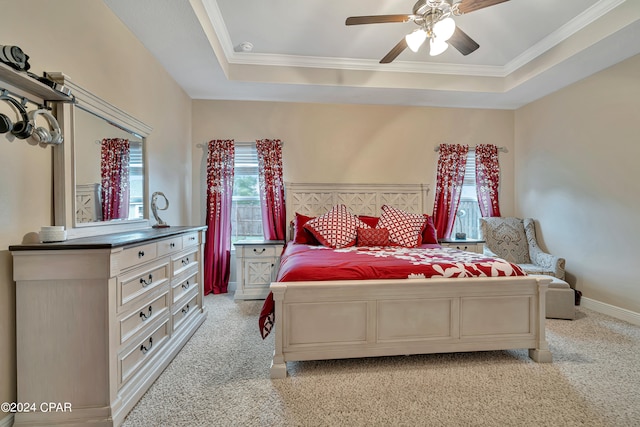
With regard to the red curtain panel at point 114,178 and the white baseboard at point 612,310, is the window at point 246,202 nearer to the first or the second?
the red curtain panel at point 114,178

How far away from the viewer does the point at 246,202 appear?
4.16m

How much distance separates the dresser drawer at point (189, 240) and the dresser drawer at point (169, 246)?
0.26 ft

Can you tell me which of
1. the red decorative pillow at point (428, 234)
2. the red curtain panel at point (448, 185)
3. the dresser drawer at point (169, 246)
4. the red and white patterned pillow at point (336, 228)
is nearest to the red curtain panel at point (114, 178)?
the dresser drawer at point (169, 246)

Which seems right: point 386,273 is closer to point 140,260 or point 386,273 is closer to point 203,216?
point 140,260

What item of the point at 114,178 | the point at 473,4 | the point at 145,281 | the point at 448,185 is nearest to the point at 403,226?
the point at 448,185

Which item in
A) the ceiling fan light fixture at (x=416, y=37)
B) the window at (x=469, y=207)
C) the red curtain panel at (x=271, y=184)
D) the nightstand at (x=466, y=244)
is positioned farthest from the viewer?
the window at (x=469, y=207)

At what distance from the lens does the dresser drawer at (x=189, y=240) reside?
249cm

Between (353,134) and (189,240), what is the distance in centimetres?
275

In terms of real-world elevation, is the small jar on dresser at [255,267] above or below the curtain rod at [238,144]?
below

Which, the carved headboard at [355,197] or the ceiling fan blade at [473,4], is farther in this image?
the carved headboard at [355,197]

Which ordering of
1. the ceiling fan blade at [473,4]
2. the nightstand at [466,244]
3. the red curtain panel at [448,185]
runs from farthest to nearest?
the red curtain panel at [448,185]
the nightstand at [466,244]
the ceiling fan blade at [473,4]

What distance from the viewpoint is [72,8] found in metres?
1.82

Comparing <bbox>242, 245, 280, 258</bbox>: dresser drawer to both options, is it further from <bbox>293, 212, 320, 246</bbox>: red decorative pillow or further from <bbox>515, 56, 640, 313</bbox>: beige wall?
<bbox>515, 56, 640, 313</bbox>: beige wall

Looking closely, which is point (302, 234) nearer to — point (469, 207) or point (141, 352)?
point (141, 352)
